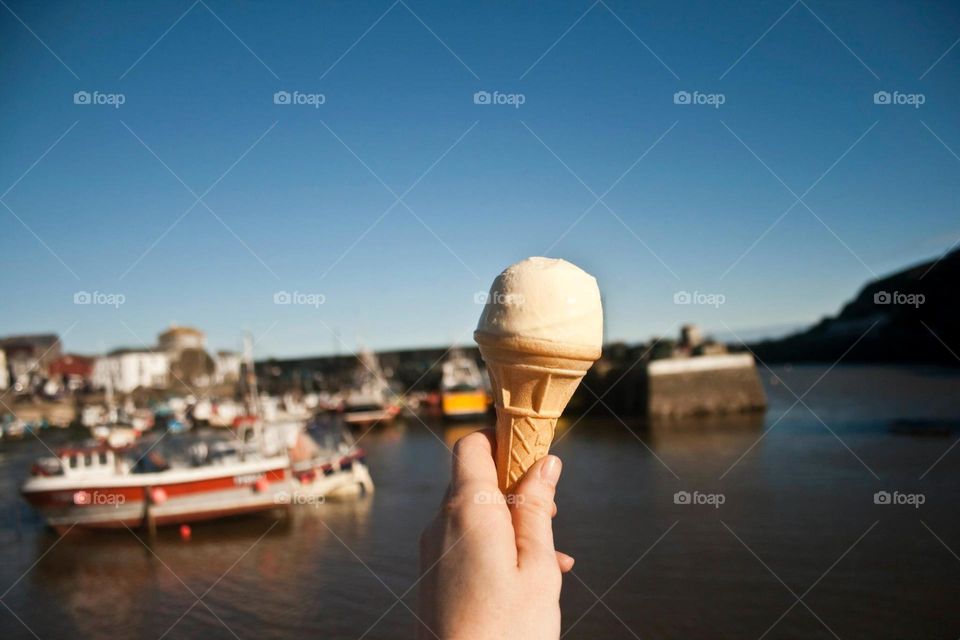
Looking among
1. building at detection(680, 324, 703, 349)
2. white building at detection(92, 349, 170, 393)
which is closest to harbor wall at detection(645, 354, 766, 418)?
building at detection(680, 324, 703, 349)

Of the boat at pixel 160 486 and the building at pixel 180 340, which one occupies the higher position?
the building at pixel 180 340

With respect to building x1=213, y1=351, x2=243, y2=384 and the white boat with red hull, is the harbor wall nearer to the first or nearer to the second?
the white boat with red hull

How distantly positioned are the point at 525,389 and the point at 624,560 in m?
12.7

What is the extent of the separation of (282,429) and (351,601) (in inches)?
405

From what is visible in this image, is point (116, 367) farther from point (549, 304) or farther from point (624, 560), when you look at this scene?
point (549, 304)

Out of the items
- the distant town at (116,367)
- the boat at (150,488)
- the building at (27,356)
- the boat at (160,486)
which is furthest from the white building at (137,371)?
the boat at (150,488)

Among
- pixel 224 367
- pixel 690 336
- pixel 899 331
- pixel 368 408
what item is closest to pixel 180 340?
pixel 224 367

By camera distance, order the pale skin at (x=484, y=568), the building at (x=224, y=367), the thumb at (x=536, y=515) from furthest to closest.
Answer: the building at (x=224, y=367), the thumb at (x=536, y=515), the pale skin at (x=484, y=568)

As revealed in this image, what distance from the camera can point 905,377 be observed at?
52.9m

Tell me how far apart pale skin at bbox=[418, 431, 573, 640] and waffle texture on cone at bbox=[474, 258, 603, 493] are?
474 millimetres

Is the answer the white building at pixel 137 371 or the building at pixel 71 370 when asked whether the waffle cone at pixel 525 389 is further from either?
the building at pixel 71 370

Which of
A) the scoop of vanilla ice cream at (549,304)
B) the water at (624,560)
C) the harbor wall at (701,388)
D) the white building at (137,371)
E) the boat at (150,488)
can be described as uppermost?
the white building at (137,371)

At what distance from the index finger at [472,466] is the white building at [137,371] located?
52698 mm

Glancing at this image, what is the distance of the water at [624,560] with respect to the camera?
11.9 metres
